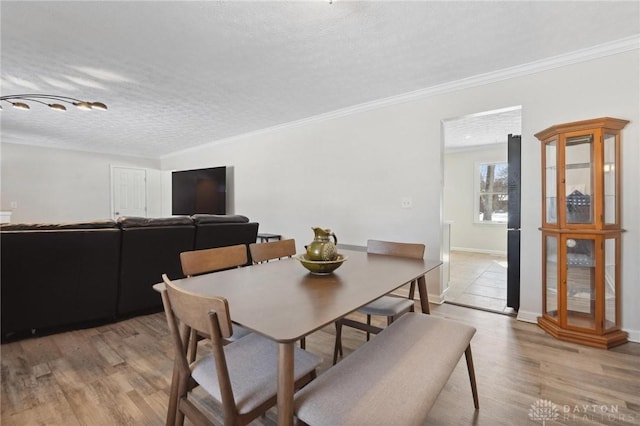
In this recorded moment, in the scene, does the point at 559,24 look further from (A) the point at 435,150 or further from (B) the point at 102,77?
(B) the point at 102,77

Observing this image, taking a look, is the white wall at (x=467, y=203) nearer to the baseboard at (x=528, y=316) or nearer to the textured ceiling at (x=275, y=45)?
the baseboard at (x=528, y=316)

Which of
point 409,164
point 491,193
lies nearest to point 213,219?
point 409,164

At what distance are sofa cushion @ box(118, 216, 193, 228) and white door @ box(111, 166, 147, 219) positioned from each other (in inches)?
198

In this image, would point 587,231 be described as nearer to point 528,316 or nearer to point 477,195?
point 528,316

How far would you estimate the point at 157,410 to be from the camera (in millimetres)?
1528

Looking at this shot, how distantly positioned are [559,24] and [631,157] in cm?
118

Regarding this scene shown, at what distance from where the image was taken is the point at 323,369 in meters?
1.92

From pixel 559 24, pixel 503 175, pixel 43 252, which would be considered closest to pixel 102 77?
pixel 43 252

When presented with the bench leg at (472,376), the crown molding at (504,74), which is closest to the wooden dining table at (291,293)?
the bench leg at (472,376)

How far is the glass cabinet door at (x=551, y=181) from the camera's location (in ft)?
8.00

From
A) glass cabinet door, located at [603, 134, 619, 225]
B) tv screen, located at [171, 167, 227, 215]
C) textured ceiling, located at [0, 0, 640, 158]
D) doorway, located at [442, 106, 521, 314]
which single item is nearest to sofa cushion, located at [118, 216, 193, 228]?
textured ceiling, located at [0, 0, 640, 158]

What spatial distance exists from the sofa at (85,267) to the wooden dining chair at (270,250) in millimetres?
1265

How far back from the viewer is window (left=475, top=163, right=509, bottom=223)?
6277 mm

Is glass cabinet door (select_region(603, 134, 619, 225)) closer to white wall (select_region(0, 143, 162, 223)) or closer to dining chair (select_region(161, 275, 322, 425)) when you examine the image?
dining chair (select_region(161, 275, 322, 425))
